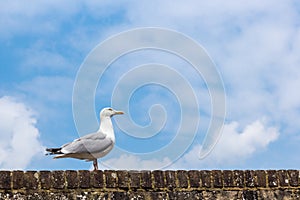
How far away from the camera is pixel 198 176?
713 cm

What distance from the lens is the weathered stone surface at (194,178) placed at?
278 inches

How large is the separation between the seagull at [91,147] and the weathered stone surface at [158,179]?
819 millimetres

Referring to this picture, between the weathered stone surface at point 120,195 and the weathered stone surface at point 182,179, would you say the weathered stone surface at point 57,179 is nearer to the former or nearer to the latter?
the weathered stone surface at point 120,195

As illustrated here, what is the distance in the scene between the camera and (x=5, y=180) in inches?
249

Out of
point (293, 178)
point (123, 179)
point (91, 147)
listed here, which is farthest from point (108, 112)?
point (293, 178)

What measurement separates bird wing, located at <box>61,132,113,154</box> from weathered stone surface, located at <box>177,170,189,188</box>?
1004mm

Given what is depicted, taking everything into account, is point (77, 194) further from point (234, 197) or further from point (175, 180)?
point (234, 197)

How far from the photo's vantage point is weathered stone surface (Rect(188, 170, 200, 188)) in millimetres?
7066

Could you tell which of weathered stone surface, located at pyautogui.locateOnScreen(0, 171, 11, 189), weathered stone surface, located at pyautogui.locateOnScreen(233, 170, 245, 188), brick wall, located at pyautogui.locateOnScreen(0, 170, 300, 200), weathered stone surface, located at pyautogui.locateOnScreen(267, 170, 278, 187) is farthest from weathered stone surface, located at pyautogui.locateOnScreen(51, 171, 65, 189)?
weathered stone surface, located at pyautogui.locateOnScreen(267, 170, 278, 187)

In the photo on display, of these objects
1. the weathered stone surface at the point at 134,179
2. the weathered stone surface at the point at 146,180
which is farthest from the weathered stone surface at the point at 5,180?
the weathered stone surface at the point at 146,180

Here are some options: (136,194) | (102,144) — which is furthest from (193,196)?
(102,144)

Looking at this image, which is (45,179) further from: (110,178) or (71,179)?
(110,178)

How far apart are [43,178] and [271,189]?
2765 millimetres

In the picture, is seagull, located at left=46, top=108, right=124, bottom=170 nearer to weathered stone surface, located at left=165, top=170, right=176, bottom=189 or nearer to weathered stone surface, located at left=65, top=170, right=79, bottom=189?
weathered stone surface, located at left=65, top=170, right=79, bottom=189
